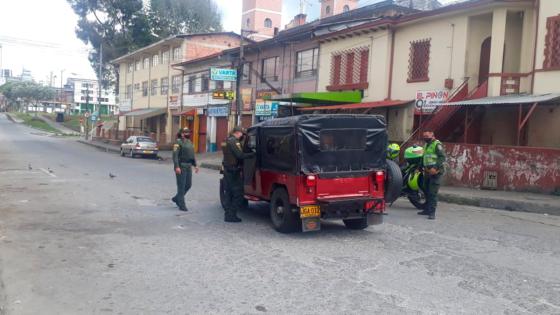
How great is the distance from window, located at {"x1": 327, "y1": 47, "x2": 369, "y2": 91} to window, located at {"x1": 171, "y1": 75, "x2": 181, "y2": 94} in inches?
776

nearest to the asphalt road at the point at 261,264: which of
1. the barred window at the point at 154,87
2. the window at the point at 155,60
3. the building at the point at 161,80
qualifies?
the building at the point at 161,80

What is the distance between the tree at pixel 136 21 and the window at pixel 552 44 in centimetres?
4517

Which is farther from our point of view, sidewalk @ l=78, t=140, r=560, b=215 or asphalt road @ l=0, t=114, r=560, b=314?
sidewalk @ l=78, t=140, r=560, b=215

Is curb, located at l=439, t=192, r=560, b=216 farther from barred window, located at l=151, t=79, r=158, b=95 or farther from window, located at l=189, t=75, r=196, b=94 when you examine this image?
barred window, located at l=151, t=79, r=158, b=95

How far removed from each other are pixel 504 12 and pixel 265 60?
15.6m

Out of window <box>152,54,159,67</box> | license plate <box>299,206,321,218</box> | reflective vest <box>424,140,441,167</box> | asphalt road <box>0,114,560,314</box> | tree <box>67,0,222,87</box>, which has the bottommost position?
asphalt road <box>0,114,560,314</box>

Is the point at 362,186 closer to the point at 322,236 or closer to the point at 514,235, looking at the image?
the point at 322,236

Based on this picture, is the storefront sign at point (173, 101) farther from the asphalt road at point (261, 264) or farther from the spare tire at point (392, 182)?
the spare tire at point (392, 182)

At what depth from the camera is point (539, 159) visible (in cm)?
1396

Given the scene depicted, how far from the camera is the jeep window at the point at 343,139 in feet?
27.7

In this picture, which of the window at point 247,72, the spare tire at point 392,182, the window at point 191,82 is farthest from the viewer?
the window at point 191,82

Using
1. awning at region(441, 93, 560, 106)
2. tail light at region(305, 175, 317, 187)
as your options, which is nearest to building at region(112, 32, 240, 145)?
awning at region(441, 93, 560, 106)

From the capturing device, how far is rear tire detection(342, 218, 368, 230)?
347 inches

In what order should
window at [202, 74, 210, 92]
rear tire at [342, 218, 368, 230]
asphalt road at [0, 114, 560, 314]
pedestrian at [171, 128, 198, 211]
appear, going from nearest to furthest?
asphalt road at [0, 114, 560, 314] → rear tire at [342, 218, 368, 230] → pedestrian at [171, 128, 198, 211] → window at [202, 74, 210, 92]
